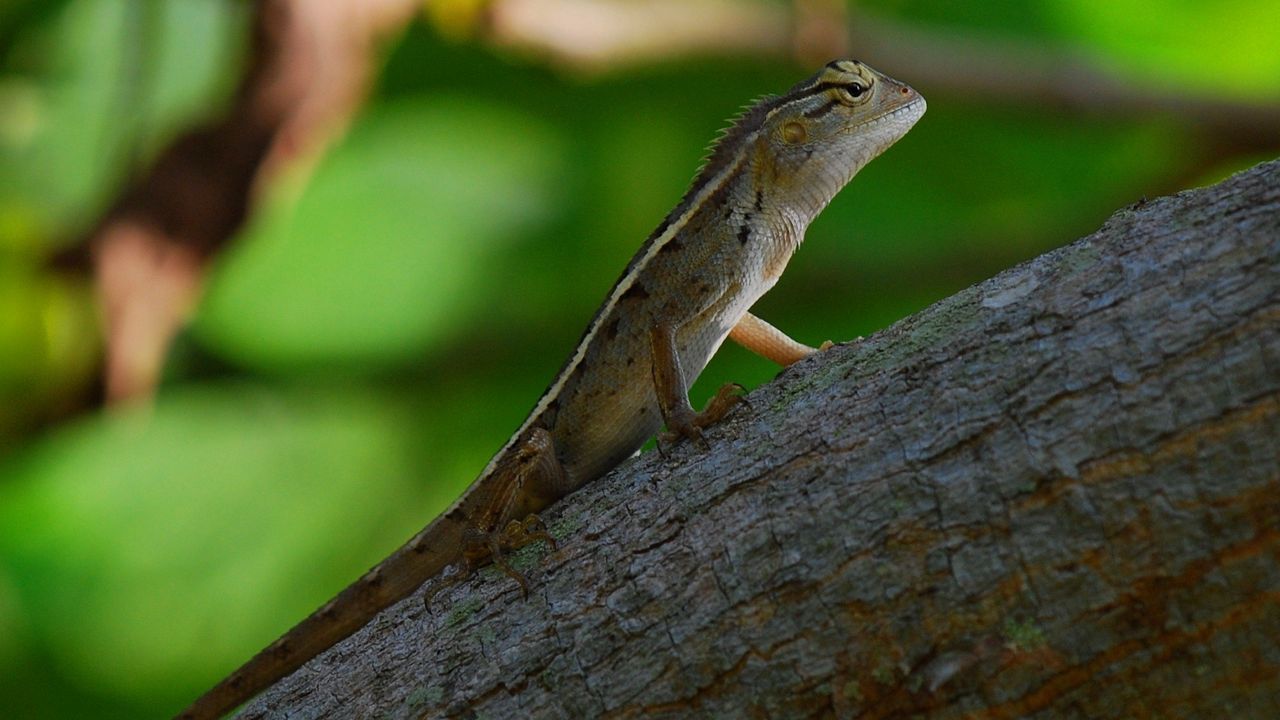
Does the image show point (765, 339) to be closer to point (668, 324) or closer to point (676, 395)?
A: point (668, 324)

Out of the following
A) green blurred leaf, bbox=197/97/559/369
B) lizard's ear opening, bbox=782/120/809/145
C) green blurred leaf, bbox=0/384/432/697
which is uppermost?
green blurred leaf, bbox=197/97/559/369

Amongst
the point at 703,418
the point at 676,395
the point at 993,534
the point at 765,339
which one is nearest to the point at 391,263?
the point at 765,339

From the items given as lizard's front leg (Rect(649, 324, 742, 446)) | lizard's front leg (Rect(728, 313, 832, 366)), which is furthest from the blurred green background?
lizard's front leg (Rect(649, 324, 742, 446))

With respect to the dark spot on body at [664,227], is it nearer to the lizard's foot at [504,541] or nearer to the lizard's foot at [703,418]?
the lizard's foot at [703,418]

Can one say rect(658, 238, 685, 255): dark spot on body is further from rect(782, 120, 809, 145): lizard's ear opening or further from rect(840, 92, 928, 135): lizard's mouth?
rect(840, 92, 928, 135): lizard's mouth

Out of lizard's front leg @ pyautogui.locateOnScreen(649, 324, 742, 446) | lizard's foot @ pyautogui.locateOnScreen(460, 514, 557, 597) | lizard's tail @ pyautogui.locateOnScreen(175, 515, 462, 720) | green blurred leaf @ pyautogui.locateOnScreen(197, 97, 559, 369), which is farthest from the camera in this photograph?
green blurred leaf @ pyautogui.locateOnScreen(197, 97, 559, 369)
